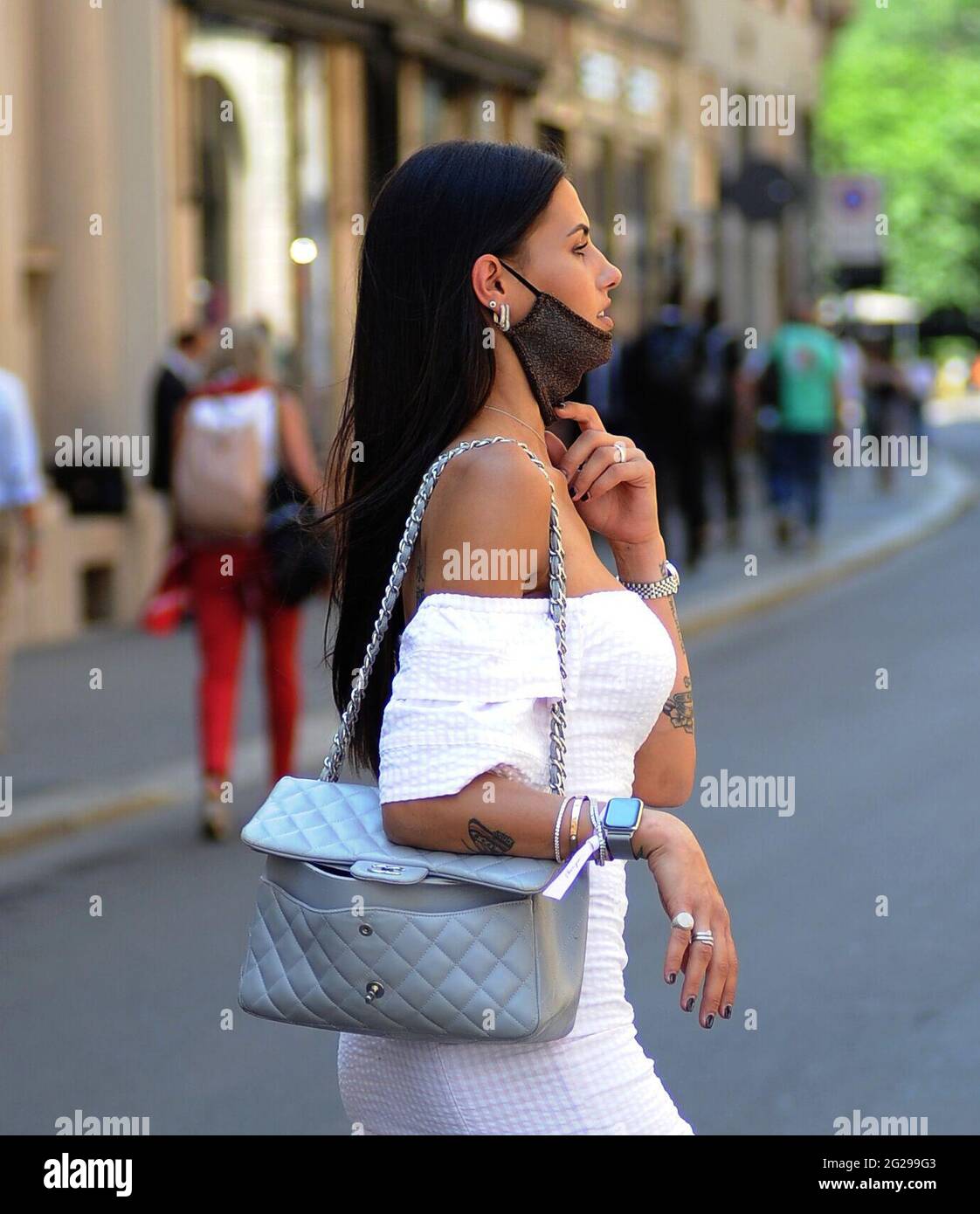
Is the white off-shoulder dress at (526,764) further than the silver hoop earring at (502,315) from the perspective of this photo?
No

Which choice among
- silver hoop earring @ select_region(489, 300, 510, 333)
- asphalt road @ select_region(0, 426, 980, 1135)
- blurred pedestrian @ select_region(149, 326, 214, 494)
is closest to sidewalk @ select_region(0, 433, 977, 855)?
asphalt road @ select_region(0, 426, 980, 1135)

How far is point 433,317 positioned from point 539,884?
65 cm

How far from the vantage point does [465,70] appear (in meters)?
21.4

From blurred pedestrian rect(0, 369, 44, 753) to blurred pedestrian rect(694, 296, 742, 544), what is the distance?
9.12m

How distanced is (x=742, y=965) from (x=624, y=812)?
12.3ft

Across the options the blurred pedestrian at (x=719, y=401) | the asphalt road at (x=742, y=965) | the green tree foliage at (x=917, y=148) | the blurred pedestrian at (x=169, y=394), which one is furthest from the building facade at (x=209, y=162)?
the green tree foliage at (x=917, y=148)

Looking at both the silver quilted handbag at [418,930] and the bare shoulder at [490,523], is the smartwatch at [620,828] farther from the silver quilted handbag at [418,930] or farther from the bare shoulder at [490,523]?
the bare shoulder at [490,523]

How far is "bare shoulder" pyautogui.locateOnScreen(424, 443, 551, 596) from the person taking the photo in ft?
7.52

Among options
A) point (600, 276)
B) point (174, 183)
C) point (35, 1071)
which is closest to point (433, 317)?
point (600, 276)

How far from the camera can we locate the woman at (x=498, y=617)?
2270 mm

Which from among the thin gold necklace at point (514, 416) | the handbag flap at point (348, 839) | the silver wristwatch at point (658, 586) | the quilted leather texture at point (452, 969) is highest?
the thin gold necklace at point (514, 416)

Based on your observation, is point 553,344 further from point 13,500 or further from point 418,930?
point 13,500

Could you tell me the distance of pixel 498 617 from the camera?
2.28 m

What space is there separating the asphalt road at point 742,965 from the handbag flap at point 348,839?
7.43 feet
